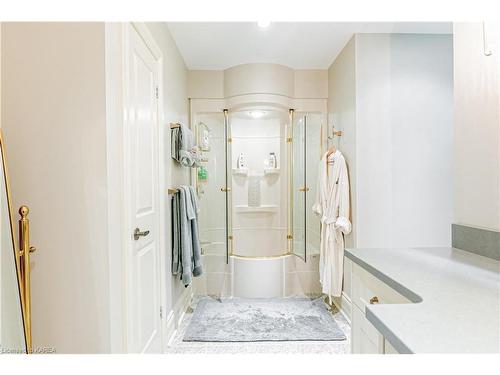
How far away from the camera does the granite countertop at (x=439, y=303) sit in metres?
0.65

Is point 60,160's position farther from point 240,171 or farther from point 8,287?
point 240,171

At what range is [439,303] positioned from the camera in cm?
83

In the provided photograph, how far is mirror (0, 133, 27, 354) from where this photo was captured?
105 centimetres

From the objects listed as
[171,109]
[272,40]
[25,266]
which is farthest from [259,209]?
[25,266]

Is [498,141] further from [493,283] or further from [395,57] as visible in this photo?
[395,57]

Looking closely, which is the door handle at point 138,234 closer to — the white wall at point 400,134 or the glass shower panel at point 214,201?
the glass shower panel at point 214,201

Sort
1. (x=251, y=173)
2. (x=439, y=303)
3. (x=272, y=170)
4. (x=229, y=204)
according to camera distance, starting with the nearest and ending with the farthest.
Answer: (x=439, y=303)
(x=229, y=204)
(x=272, y=170)
(x=251, y=173)

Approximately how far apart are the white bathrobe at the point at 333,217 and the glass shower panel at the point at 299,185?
1.08 ft

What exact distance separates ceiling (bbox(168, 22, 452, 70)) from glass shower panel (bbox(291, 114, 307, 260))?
0.67 metres

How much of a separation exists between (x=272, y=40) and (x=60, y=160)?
2125 mm

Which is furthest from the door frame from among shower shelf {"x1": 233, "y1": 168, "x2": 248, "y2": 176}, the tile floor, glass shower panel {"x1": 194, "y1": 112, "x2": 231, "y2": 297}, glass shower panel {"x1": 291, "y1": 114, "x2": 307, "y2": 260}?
shower shelf {"x1": 233, "y1": 168, "x2": 248, "y2": 176}

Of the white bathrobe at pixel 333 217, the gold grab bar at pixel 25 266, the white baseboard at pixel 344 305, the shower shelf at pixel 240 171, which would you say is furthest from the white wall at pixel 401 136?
the gold grab bar at pixel 25 266

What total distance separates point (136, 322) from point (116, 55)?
1.41 metres

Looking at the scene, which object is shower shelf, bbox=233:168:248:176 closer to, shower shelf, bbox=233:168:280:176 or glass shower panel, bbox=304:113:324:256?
shower shelf, bbox=233:168:280:176
